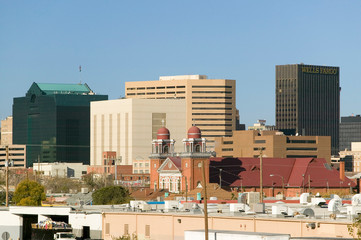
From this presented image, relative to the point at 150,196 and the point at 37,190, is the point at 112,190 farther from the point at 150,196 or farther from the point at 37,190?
the point at 150,196

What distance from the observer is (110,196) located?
158 metres

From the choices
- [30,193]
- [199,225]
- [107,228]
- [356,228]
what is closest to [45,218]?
[107,228]

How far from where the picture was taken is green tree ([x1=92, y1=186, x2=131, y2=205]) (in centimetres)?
15388

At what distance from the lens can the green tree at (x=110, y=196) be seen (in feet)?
505

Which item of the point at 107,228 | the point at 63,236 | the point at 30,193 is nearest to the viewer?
the point at 107,228

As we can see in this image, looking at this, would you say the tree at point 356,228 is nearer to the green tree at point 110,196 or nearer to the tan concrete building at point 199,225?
the tan concrete building at point 199,225

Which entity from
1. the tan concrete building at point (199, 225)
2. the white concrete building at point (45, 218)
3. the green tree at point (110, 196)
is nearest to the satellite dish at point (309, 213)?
the tan concrete building at point (199, 225)

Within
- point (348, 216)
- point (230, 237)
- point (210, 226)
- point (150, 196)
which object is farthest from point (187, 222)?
point (150, 196)

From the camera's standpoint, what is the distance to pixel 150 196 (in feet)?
625

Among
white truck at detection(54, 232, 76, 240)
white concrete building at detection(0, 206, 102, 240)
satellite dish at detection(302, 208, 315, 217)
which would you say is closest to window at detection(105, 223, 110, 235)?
white concrete building at detection(0, 206, 102, 240)

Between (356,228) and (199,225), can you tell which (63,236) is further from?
(356,228)

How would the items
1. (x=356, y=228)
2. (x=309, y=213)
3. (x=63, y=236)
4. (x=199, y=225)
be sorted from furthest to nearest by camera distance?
(x=63, y=236) < (x=199, y=225) < (x=309, y=213) < (x=356, y=228)

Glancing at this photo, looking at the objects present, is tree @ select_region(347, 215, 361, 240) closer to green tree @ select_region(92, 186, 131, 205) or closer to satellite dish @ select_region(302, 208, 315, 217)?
satellite dish @ select_region(302, 208, 315, 217)

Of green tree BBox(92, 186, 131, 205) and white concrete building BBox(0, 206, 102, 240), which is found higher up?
white concrete building BBox(0, 206, 102, 240)
